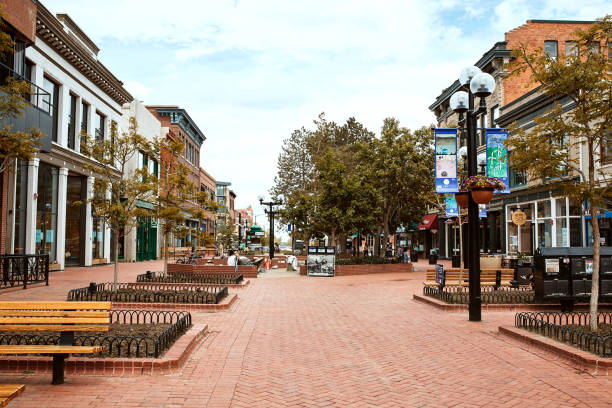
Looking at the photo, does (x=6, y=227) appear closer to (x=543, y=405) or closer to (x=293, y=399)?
(x=293, y=399)

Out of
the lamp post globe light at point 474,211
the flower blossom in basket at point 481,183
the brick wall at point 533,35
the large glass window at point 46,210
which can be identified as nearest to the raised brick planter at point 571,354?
the lamp post globe light at point 474,211

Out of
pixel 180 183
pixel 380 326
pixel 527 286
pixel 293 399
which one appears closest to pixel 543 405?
pixel 293 399

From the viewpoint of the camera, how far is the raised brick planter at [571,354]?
6922mm

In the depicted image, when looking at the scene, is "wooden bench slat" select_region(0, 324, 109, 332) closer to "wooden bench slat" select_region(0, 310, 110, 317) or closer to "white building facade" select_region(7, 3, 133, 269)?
"wooden bench slat" select_region(0, 310, 110, 317)

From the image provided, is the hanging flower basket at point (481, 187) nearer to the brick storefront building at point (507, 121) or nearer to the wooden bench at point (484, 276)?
the wooden bench at point (484, 276)

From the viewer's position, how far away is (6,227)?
19594mm

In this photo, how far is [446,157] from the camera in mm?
13656

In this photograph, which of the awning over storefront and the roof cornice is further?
the awning over storefront

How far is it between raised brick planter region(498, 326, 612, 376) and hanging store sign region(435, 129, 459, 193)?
5197 mm

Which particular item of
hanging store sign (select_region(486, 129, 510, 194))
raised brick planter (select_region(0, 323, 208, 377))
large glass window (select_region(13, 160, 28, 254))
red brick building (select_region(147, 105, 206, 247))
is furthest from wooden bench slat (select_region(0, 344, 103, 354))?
red brick building (select_region(147, 105, 206, 247))

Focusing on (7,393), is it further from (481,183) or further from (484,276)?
(484,276)

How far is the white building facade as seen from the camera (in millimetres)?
21422

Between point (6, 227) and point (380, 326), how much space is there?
15.6 meters

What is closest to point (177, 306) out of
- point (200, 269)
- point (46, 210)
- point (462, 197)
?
point (462, 197)
